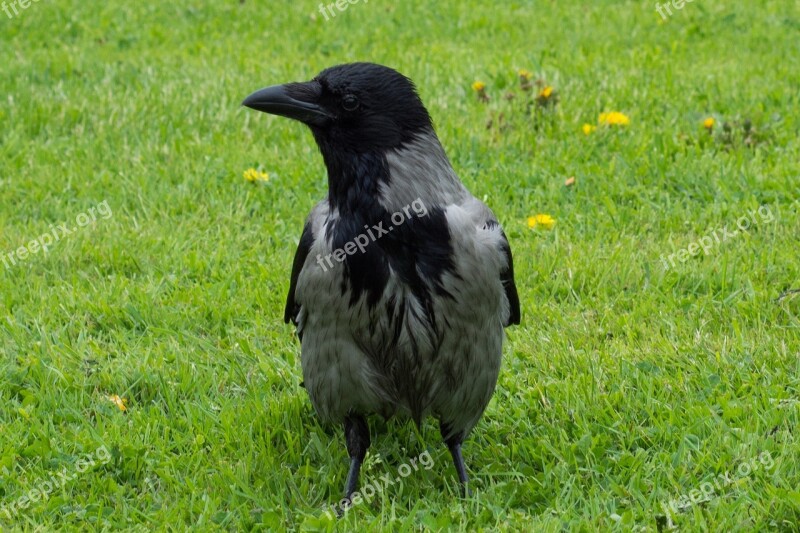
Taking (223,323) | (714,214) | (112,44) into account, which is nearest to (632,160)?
(714,214)

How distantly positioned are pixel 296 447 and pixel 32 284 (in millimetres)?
1901

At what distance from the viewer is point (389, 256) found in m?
3.43

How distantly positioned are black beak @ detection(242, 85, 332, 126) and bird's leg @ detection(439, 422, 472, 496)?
1.16 m

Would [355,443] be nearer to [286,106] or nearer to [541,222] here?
[286,106]

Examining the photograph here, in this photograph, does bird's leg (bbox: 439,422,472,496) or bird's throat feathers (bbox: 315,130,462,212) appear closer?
bird's throat feathers (bbox: 315,130,462,212)

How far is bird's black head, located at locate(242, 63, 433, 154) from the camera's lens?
348 cm

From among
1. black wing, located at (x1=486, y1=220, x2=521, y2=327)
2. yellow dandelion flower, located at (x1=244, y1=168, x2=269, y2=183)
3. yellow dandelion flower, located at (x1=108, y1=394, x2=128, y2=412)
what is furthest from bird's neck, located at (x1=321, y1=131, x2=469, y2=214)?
yellow dandelion flower, located at (x1=244, y1=168, x2=269, y2=183)

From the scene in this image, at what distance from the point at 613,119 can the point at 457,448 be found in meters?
3.26

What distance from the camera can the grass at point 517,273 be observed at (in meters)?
3.69

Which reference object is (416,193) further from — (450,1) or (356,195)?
(450,1)

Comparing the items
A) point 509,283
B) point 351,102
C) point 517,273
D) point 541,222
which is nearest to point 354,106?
point 351,102

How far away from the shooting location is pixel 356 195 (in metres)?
3.48

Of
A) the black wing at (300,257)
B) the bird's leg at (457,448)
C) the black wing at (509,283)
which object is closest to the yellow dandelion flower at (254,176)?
the black wing at (300,257)

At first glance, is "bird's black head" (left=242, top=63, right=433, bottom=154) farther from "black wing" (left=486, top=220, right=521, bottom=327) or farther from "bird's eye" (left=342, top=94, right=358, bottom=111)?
"black wing" (left=486, top=220, right=521, bottom=327)
